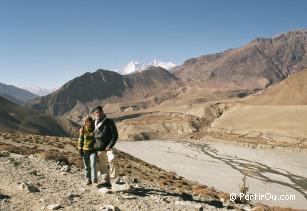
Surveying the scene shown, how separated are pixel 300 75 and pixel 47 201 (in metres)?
176

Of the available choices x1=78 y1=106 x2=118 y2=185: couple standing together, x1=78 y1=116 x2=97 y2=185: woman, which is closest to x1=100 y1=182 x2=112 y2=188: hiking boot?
x1=78 y1=106 x2=118 y2=185: couple standing together

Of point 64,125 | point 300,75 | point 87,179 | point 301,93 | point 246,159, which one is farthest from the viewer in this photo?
point 300,75

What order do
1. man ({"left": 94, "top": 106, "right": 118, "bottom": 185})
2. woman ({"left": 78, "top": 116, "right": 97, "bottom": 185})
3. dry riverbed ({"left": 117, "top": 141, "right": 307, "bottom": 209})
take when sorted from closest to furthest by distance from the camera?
man ({"left": 94, "top": 106, "right": 118, "bottom": 185}), woman ({"left": 78, "top": 116, "right": 97, "bottom": 185}), dry riverbed ({"left": 117, "top": 141, "right": 307, "bottom": 209})

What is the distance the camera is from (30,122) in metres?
124

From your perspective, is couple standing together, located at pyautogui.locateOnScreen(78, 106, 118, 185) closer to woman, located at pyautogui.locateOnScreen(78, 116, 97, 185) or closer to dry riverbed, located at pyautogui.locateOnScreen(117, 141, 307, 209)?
woman, located at pyautogui.locateOnScreen(78, 116, 97, 185)

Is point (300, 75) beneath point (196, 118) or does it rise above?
above

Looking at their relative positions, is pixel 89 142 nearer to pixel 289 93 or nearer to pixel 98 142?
pixel 98 142

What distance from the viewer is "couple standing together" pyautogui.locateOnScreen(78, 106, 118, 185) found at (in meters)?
14.1

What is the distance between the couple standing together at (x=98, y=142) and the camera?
14.1 metres

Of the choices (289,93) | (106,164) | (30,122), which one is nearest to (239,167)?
(106,164)

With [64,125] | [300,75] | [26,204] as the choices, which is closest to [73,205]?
[26,204]

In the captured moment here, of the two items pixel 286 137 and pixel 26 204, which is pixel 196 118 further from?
pixel 26 204

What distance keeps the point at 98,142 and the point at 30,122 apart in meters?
116

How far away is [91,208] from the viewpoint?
12.2 m
